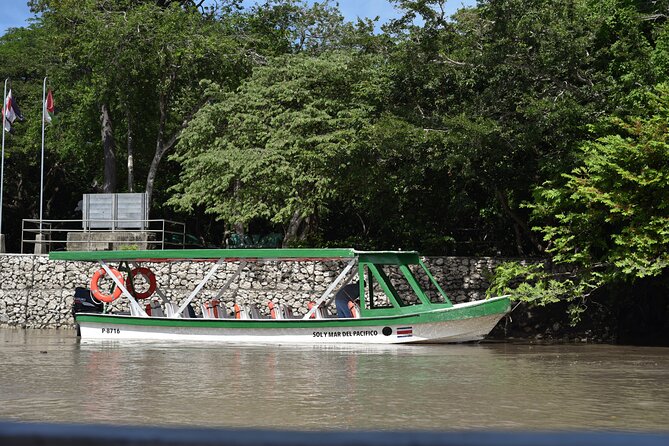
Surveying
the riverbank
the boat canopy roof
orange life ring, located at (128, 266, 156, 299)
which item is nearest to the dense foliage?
the riverbank

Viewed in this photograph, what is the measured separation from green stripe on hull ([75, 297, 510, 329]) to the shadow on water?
76 centimetres

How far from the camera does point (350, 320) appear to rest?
21969mm

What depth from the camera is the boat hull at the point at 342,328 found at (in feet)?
71.3

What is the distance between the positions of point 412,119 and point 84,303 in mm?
10123

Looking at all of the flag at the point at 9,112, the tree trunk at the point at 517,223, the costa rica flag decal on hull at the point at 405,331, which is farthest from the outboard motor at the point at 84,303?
the tree trunk at the point at 517,223

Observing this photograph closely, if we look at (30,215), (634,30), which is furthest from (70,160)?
(634,30)

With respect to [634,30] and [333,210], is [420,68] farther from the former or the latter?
[333,210]

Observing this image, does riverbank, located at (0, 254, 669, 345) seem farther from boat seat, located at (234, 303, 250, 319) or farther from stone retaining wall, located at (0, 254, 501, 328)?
boat seat, located at (234, 303, 250, 319)

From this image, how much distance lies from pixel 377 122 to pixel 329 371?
10713 mm

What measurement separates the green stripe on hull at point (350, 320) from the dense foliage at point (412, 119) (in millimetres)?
1702

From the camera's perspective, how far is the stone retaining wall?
26906 mm

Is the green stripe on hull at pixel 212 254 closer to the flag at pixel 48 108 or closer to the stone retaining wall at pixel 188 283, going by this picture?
the stone retaining wall at pixel 188 283

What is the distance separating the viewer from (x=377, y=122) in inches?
1003

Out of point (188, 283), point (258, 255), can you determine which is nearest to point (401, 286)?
point (258, 255)
